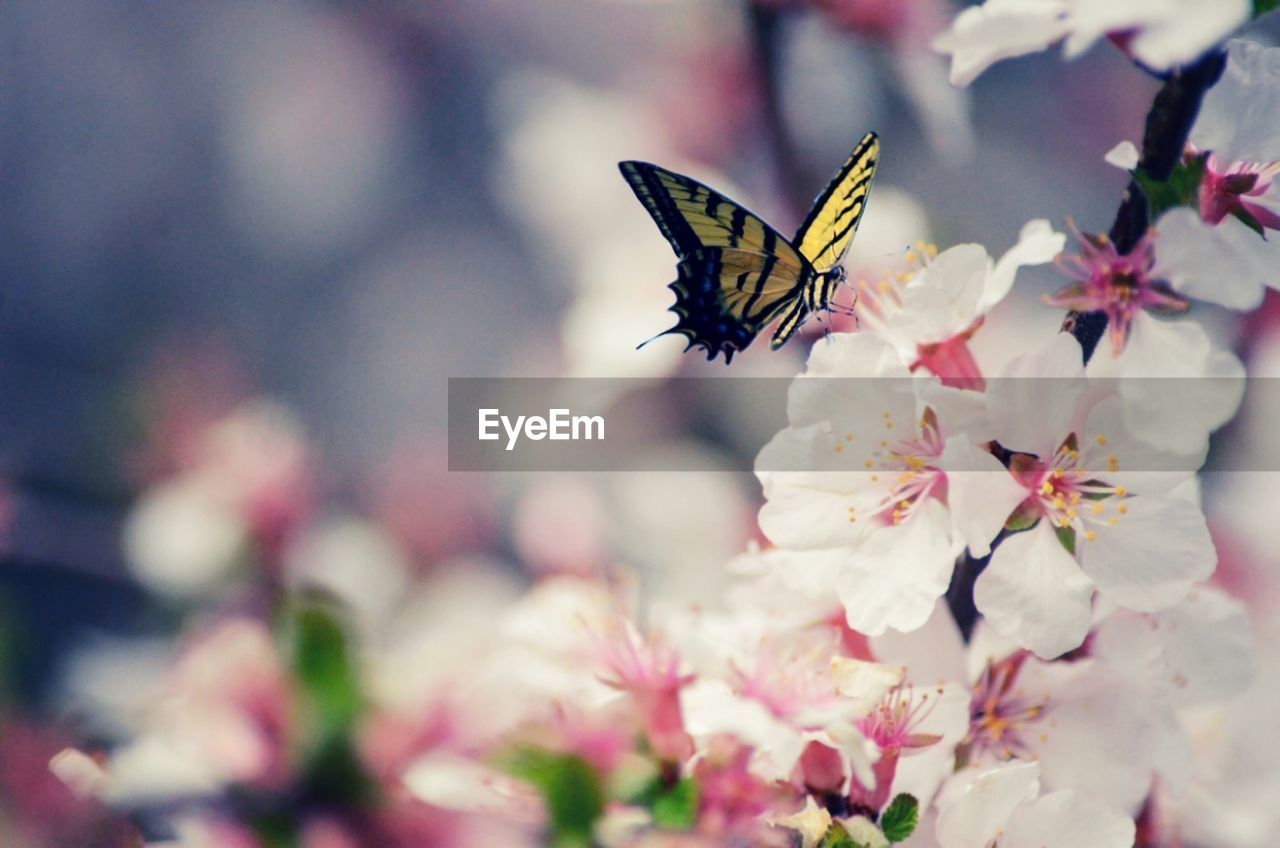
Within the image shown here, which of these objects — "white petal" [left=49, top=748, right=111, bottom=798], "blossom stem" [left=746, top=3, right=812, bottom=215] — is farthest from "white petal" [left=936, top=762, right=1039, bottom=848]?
"blossom stem" [left=746, top=3, right=812, bottom=215]

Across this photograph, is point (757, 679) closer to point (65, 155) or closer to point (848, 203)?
point (848, 203)

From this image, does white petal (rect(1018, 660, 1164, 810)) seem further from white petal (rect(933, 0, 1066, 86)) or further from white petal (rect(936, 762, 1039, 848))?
white petal (rect(933, 0, 1066, 86))

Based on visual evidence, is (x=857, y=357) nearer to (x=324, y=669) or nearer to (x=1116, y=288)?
(x=1116, y=288)

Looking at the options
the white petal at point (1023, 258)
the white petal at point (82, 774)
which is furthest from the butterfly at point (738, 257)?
the white petal at point (82, 774)

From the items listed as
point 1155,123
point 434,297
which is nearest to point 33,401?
point 434,297

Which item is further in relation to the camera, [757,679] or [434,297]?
[434,297]

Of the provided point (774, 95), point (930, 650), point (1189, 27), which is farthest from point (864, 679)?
point (774, 95)
